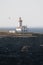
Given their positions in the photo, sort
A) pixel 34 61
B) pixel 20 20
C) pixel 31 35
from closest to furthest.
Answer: pixel 34 61
pixel 31 35
pixel 20 20

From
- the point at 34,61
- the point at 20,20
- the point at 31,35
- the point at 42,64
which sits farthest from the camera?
the point at 20,20

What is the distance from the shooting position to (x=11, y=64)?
172 feet

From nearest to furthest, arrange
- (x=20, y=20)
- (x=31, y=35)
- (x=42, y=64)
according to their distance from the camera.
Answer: (x=42, y=64) < (x=31, y=35) < (x=20, y=20)

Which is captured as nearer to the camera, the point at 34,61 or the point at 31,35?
the point at 34,61

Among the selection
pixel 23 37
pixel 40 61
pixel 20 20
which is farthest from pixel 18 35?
pixel 40 61

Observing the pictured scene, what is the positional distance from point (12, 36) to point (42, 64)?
8701 cm

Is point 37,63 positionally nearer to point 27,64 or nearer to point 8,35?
point 27,64

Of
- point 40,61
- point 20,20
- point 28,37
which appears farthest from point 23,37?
point 40,61

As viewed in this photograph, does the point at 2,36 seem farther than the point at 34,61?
Yes

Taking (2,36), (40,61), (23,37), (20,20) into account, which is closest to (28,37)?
(23,37)

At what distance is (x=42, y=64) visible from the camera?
52.1m

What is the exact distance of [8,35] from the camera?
138 meters

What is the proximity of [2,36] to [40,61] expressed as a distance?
84.2 meters

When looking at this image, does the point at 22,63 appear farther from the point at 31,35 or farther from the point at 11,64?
the point at 31,35
